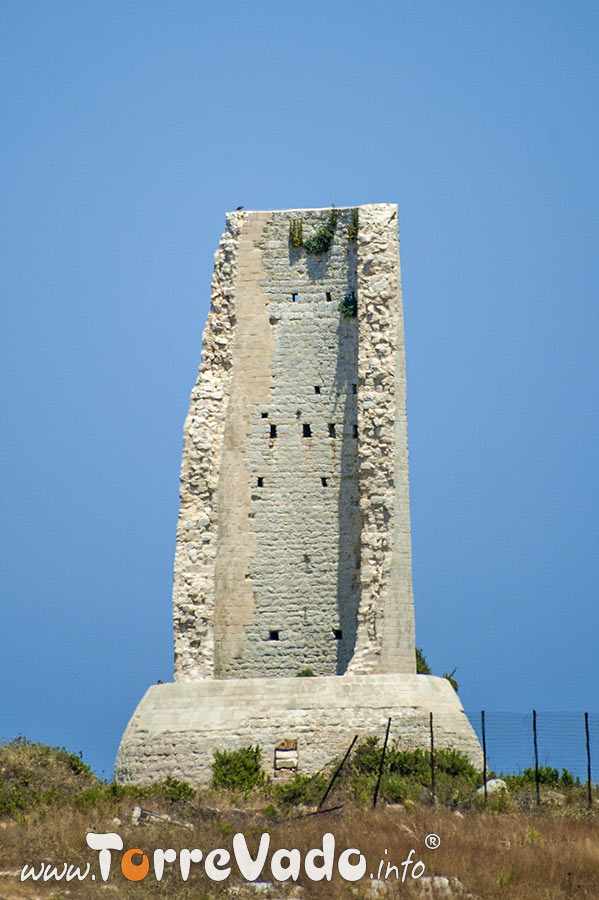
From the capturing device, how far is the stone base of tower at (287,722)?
27234mm

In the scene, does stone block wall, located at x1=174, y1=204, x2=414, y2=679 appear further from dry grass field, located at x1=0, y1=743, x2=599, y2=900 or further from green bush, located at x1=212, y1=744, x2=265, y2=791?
dry grass field, located at x1=0, y1=743, x2=599, y2=900

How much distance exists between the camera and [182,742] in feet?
90.4

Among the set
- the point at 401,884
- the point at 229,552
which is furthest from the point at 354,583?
the point at 401,884

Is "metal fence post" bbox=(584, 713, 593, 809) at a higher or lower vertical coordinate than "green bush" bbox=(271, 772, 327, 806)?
higher

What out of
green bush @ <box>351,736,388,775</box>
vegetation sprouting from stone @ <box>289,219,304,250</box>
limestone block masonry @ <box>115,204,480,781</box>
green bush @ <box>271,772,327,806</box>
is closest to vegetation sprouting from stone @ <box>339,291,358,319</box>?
limestone block masonry @ <box>115,204,480,781</box>

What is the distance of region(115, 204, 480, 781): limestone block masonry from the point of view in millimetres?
27656

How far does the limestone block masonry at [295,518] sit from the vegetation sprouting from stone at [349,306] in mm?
31

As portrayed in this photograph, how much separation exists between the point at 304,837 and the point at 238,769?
504 cm

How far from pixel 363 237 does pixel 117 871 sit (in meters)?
14.1

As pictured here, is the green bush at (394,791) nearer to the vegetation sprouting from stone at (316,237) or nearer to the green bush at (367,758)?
the green bush at (367,758)

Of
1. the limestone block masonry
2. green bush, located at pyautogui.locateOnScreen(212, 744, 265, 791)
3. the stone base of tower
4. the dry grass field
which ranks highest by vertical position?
the limestone block masonry

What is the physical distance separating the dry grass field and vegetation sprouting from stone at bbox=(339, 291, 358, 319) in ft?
31.3

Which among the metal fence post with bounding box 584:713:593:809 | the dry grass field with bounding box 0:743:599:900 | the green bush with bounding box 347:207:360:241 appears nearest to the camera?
the dry grass field with bounding box 0:743:599:900

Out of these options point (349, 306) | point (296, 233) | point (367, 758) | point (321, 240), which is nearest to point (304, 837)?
point (367, 758)
